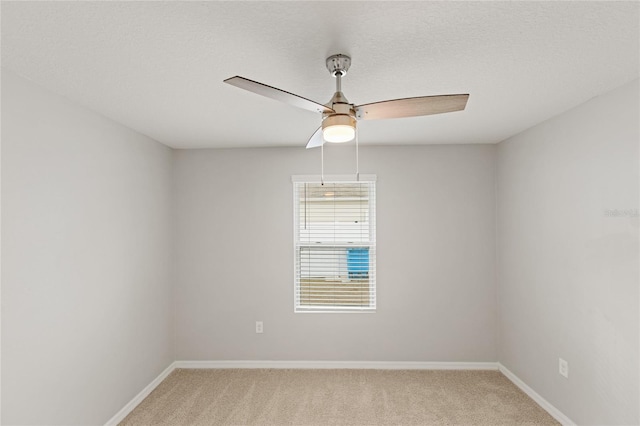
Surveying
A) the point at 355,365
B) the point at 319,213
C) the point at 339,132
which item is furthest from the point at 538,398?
the point at 339,132

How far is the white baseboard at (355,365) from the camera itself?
4094mm

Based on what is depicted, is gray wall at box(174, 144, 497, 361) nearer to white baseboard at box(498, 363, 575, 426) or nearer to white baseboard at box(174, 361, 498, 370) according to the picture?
white baseboard at box(174, 361, 498, 370)

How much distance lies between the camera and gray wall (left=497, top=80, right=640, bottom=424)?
2396mm

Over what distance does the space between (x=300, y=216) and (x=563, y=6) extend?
10.4ft

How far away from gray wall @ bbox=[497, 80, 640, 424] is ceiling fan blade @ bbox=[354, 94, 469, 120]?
1341mm

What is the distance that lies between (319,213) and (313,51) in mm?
2581

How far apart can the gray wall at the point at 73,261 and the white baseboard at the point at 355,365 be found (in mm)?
693

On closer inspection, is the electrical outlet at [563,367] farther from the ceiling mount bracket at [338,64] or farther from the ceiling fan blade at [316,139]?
the ceiling mount bracket at [338,64]

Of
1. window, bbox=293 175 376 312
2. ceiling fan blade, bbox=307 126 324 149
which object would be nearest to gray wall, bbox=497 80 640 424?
window, bbox=293 175 376 312

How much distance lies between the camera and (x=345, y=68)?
6.40ft

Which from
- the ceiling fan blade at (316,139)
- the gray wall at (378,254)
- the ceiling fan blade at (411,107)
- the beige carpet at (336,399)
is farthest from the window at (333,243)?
the ceiling fan blade at (411,107)

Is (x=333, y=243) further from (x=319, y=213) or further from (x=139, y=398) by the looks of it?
(x=139, y=398)

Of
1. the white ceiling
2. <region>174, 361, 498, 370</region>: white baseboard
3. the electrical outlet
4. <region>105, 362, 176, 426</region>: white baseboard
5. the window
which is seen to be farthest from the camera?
the window

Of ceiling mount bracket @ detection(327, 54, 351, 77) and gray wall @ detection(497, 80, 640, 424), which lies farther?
gray wall @ detection(497, 80, 640, 424)
